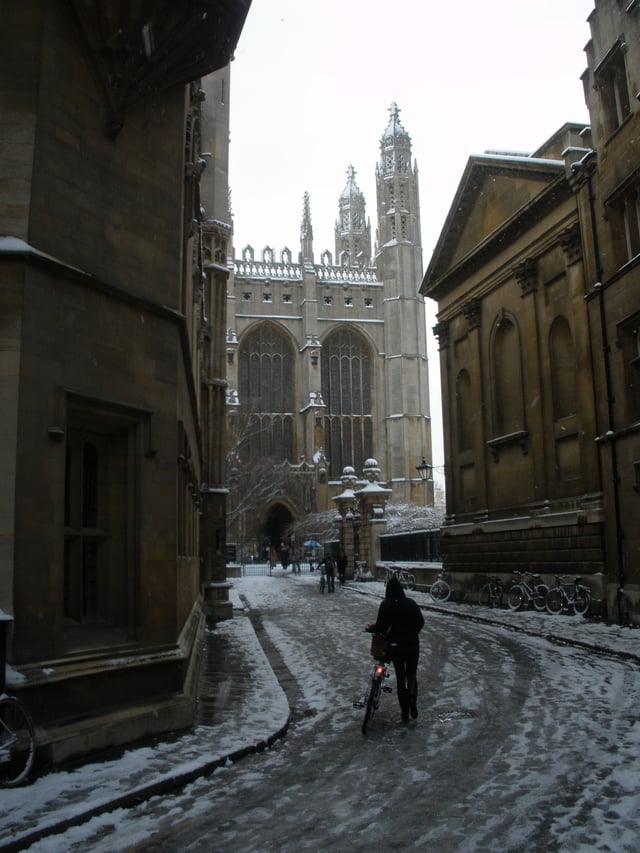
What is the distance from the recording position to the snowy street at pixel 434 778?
15.2 feet

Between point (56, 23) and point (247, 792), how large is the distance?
20.5ft

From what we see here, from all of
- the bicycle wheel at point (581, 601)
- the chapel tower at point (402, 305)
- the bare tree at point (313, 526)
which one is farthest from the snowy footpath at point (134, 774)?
the chapel tower at point (402, 305)

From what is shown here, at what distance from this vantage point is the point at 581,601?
59.2 feet

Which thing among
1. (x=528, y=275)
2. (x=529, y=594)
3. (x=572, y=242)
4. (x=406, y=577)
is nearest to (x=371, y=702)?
(x=529, y=594)

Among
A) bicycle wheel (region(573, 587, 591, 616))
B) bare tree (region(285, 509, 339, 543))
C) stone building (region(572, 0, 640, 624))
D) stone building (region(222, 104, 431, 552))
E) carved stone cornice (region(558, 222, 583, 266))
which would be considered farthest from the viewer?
stone building (region(222, 104, 431, 552))

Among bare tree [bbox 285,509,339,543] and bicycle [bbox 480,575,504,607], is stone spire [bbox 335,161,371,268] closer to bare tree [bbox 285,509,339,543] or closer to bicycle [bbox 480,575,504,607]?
bare tree [bbox 285,509,339,543]

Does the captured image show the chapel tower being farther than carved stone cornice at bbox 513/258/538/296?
Yes

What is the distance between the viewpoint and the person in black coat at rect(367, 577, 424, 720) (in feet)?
26.2

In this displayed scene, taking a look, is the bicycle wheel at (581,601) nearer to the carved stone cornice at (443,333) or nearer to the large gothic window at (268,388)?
the carved stone cornice at (443,333)

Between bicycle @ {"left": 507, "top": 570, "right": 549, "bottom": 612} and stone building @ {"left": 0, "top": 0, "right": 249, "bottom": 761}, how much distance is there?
13.4 meters

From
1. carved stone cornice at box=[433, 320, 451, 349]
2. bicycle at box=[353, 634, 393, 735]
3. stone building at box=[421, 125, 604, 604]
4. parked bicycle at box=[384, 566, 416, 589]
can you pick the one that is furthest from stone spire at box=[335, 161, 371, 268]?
bicycle at box=[353, 634, 393, 735]

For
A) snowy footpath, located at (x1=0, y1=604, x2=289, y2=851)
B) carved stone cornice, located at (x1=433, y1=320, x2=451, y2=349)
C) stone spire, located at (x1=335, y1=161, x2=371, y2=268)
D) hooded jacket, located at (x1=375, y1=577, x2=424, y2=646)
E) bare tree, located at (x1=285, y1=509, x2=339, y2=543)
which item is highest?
stone spire, located at (x1=335, y1=161, x2=371, y2=268)

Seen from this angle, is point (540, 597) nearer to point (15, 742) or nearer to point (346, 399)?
point (15, 742)

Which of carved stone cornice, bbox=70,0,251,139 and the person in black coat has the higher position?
carved stone cornice, bbox=70,0,251,139
